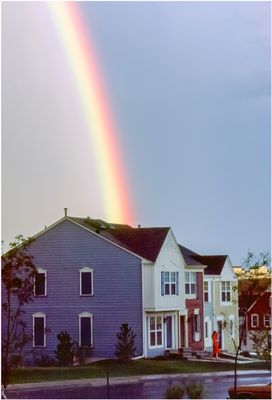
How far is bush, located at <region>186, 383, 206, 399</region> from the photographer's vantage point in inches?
195

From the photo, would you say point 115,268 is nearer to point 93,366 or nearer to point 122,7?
point 93,366

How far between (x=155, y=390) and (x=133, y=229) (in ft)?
3.52

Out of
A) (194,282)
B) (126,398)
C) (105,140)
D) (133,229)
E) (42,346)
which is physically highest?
(105,140)

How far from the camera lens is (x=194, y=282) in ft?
16.8

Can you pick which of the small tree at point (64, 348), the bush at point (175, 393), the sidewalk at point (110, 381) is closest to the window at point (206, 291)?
the sidewalk at point (110, 381)

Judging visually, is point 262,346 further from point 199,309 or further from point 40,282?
point 40,282

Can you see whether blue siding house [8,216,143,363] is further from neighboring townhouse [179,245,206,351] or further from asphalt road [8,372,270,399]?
neighboring townhouse [179,245,206,351]

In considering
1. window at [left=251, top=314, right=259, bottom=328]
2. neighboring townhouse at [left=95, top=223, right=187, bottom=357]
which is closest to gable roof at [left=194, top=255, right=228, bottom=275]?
neighboring townhouse at [left=95, top=223, right=187, bottom=357]

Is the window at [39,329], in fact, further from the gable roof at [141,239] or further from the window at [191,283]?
the window at [191,283]

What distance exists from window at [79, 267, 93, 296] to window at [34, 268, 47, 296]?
0.82 ft

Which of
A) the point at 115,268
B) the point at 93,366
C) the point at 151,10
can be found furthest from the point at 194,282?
the point at 151,10

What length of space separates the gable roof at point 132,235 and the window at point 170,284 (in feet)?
0.48

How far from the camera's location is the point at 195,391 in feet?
16.2

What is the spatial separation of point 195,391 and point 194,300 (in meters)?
0.60
